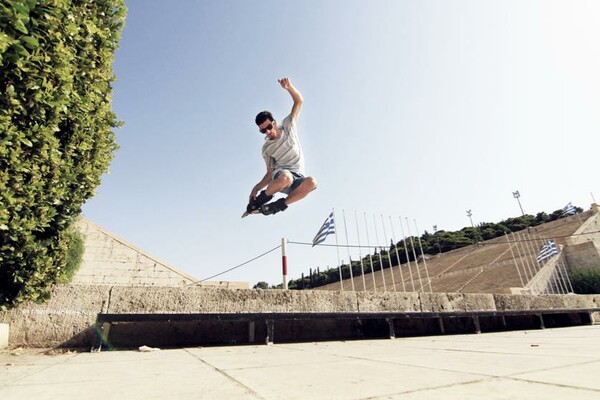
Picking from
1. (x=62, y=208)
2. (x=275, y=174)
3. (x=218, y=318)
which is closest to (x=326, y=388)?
(x=218, y=318)

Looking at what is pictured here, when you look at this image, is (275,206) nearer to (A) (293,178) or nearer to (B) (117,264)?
(A) (293,178)

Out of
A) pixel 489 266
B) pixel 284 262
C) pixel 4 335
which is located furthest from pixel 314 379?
pixel 489 266

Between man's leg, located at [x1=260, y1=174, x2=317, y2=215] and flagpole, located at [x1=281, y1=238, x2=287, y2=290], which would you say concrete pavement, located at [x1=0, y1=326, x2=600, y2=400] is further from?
flagpole, located at [x1=281, y1=238, x2=287, y2=290]

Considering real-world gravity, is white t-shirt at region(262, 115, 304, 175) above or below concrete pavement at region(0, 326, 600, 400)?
above

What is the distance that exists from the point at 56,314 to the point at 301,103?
413 cm

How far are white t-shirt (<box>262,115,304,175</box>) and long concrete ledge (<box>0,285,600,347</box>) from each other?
2.06 meters

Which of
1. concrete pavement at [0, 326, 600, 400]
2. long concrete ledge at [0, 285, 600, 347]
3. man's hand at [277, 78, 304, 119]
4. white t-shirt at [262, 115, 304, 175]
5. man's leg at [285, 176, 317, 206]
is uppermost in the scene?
man's hand at [277, 78, 304, 119]

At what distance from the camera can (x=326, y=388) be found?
1261 millimetres

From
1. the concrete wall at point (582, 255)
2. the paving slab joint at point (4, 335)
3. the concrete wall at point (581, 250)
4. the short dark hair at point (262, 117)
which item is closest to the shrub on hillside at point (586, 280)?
the concrete wall at point (582, 255)

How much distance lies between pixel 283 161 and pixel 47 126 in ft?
10.3

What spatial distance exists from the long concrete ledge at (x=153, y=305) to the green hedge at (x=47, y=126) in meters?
0.24

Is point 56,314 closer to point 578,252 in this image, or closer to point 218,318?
point 218,318

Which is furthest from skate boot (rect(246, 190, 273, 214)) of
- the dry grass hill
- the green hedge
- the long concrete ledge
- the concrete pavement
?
the dry grass hill

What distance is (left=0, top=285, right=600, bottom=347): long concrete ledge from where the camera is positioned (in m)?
2.89
